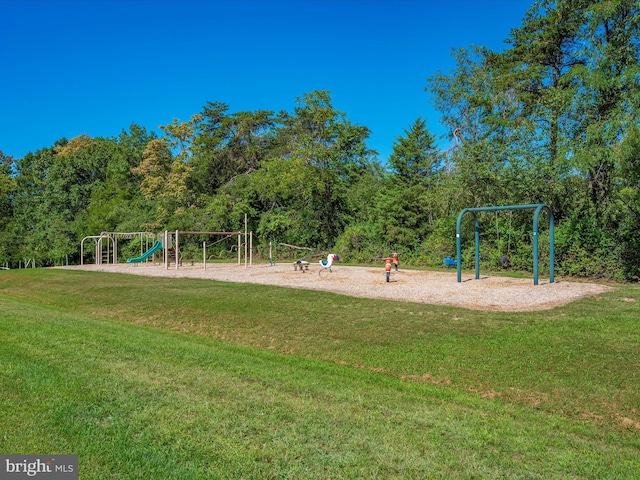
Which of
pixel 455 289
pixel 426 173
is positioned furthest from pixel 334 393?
pixel 426 173

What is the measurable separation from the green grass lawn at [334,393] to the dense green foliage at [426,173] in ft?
24.6

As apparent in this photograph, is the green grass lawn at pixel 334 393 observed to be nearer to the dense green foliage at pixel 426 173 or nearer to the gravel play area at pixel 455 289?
the gravel play area at pixel 455 289

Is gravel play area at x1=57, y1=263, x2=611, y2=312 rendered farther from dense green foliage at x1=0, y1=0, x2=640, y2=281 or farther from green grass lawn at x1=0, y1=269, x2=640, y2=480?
dense green foliage at x1=0, y1=0, x2=640, y2=281

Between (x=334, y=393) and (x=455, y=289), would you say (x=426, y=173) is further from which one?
(x=334, y=393)

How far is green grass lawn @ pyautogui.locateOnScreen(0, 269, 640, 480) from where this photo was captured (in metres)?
3.11

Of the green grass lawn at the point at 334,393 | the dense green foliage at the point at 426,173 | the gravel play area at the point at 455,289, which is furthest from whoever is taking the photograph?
the dense green foliage at the point at 426,173

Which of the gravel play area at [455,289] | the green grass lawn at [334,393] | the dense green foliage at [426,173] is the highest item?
the dense green foliage at [426,173]

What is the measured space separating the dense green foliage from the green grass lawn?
750 cm

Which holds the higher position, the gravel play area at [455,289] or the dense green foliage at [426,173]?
the dense green foliage at [426,173]

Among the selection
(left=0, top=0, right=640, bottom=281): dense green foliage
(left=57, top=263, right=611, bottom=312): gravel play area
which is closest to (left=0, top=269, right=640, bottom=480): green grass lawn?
(left=57, top=263, right=611, bottom=312): gravel play area

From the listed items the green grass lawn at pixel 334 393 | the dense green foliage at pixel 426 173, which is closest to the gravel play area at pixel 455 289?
the green grass lawn at pixel 334 393

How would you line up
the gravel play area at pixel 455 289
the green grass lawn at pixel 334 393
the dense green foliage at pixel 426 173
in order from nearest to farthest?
1. the green grass lawn at pixel 334 393
2. the gravel play area at pixel 455 289
3. the dense green foliage at pixel 426 173

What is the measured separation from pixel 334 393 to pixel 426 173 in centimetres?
2302

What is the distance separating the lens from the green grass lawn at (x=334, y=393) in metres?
3.11
